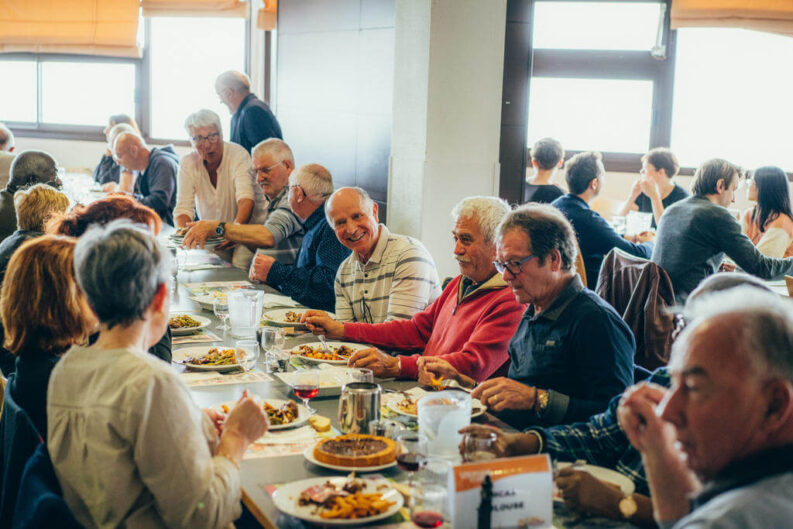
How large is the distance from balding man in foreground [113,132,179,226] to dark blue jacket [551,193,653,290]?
11.0 feet

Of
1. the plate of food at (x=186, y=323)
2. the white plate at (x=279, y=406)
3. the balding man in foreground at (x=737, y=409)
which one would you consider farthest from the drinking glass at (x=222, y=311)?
the balding man in foreground at (x=737, y=409)

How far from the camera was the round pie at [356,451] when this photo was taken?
1898mm

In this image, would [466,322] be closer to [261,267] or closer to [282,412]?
[282,412]

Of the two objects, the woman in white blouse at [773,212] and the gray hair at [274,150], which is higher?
the gray hair at [274,150]

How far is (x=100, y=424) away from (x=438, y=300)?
183 centimetres

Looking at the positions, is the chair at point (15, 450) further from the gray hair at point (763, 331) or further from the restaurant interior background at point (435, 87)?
the restaurant interior background at point (435, 87)

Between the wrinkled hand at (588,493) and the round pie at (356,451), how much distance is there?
43 cm

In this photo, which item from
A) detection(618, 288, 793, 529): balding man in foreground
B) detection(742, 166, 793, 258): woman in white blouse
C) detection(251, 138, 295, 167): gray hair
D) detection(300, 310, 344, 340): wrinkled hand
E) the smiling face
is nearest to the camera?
detection(618, 288, 793, 529): balding man in foreground

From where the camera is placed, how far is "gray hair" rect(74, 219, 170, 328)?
5.59 ft

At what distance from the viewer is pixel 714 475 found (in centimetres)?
125

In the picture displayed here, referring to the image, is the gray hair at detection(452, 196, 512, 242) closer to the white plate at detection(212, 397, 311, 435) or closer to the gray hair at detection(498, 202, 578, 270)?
the gray hair at detection(498, 202, 578, 270)

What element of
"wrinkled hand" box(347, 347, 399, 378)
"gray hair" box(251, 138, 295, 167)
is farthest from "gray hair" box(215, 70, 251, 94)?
"wrinkled hand" box(347, 347, 399, 378)

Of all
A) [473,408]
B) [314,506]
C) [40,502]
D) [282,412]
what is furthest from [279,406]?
[40,502]

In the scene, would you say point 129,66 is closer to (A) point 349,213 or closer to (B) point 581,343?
(A) point 349,213
